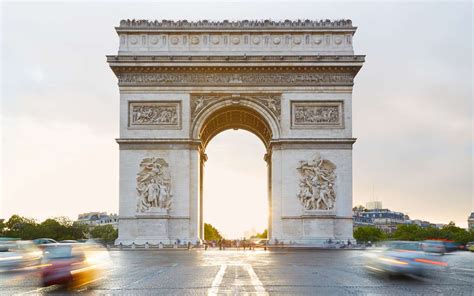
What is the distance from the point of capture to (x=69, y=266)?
624 inches

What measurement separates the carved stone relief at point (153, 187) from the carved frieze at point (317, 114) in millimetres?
9211

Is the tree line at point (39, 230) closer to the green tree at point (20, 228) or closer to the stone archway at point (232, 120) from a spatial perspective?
the green tree at point (20, 228)

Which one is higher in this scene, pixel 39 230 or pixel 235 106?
pixel 235 106

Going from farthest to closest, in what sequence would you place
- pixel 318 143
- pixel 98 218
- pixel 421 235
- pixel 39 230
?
1. pixel 98 218
2. pixel 421 235
3. pixel 39 230
4. pixel 318 143

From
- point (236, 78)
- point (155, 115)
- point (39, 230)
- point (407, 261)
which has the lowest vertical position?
point (39, 230)

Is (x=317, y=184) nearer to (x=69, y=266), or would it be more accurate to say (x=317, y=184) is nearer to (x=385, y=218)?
(x=69, y=266)

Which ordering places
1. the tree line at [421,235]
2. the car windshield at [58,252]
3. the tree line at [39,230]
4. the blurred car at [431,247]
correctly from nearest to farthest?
the car windshield at [58,252], the blurred car at [431,247], the tree line at [39,230], the tree line at [421,235]

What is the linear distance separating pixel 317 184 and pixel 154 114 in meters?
11.8

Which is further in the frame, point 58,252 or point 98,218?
point 98,218

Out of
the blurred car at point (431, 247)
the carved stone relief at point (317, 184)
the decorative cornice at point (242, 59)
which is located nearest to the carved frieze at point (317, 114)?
the carved stone relief at point (317, 184)

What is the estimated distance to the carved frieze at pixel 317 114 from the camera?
45.0m

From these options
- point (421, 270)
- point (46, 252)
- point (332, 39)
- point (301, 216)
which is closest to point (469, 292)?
point (421, 270)

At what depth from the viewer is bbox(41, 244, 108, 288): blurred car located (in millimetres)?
15666

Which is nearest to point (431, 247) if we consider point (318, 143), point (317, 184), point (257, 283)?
point (257, 283)
